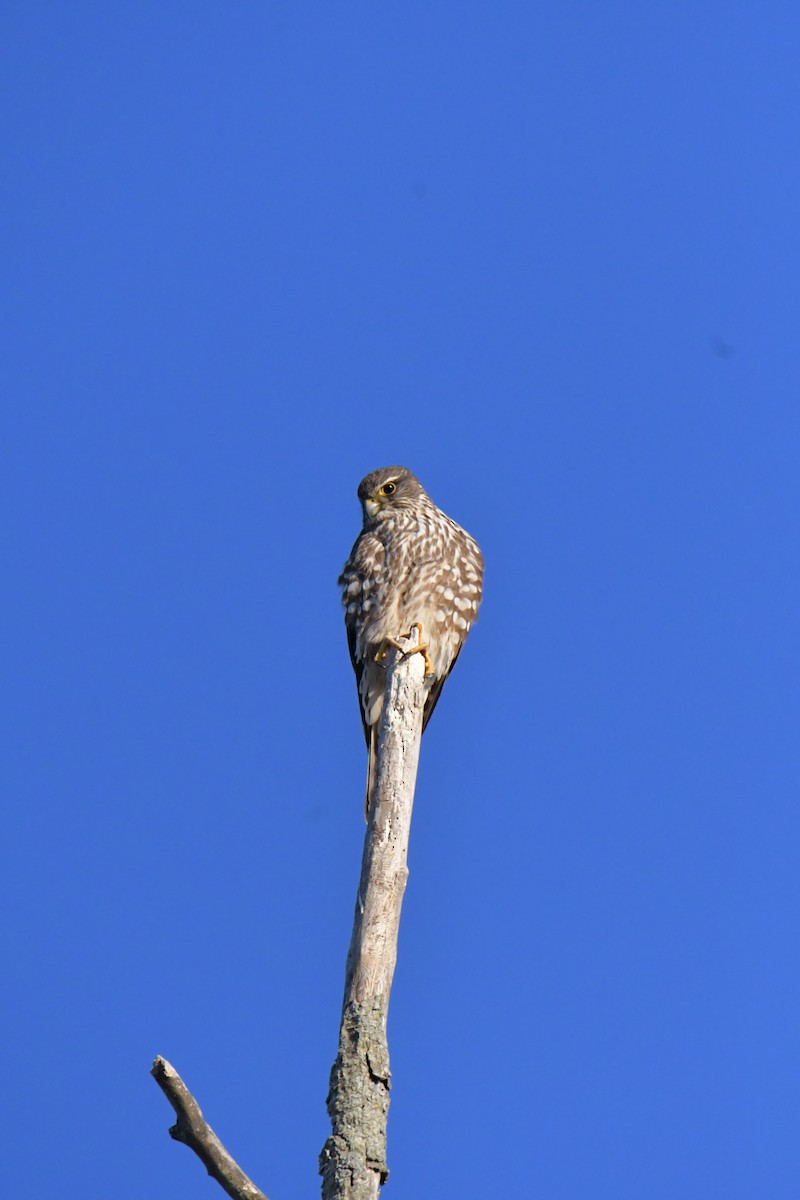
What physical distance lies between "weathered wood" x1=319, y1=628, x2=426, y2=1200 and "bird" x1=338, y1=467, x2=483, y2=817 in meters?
1.57

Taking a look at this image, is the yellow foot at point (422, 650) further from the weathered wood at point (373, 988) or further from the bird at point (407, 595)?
the weathered wood at point (373, 988)

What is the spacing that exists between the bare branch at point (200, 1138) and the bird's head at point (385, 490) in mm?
4227

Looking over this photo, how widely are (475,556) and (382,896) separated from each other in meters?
3.03

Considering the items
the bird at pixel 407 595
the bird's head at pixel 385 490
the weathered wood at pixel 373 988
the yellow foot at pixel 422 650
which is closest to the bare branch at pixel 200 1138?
the weathered wood at pixel 373 988

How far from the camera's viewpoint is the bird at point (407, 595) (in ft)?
20.6

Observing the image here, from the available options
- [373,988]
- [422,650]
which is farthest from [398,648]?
[373,988]

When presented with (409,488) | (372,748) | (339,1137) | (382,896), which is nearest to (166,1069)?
(339,1137)

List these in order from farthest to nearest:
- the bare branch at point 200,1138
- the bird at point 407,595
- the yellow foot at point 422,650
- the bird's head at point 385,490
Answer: the bird's head at point 385,490
the bird at point 407,595
the yellow foot at point 422,650
the bare branch at point 200,1138

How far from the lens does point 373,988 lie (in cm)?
379

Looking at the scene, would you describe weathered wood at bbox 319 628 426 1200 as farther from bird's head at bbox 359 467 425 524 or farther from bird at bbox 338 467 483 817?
bird's head at bbox 359 467 425 524

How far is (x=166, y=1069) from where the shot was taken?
3.13m

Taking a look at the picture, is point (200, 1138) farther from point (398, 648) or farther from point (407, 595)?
point (407, 595)

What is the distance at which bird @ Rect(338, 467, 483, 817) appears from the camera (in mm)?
6285

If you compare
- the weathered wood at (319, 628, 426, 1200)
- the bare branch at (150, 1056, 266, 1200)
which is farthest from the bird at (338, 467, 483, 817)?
the bare branch at (150, 1056, 266, 1200)
